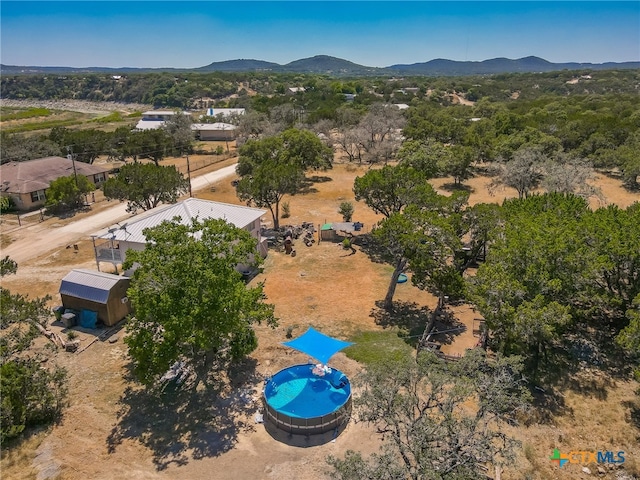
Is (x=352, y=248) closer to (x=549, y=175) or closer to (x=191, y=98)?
(x=549, y=175)

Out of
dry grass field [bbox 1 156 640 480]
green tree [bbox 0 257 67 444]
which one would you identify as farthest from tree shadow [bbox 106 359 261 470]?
green tree [bbox 0 257 67 444]

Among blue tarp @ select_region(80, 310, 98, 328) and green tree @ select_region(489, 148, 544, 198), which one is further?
green tree @ select_region(489, 148, 544, 198)

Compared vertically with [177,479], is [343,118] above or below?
above

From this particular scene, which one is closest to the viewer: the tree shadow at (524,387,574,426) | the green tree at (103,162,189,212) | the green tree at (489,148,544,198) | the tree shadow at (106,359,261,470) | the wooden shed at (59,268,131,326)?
the tree shadow at (106,359,261,470)

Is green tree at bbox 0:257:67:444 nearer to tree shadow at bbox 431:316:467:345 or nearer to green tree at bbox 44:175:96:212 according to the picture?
tree shadow at bbox 431:316:467:345

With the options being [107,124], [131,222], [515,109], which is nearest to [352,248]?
[131,222]

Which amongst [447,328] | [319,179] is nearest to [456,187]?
[319,179]

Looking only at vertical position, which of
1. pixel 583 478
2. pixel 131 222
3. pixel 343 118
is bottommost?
pixel 583 478

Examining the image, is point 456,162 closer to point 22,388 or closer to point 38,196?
point 38,196
